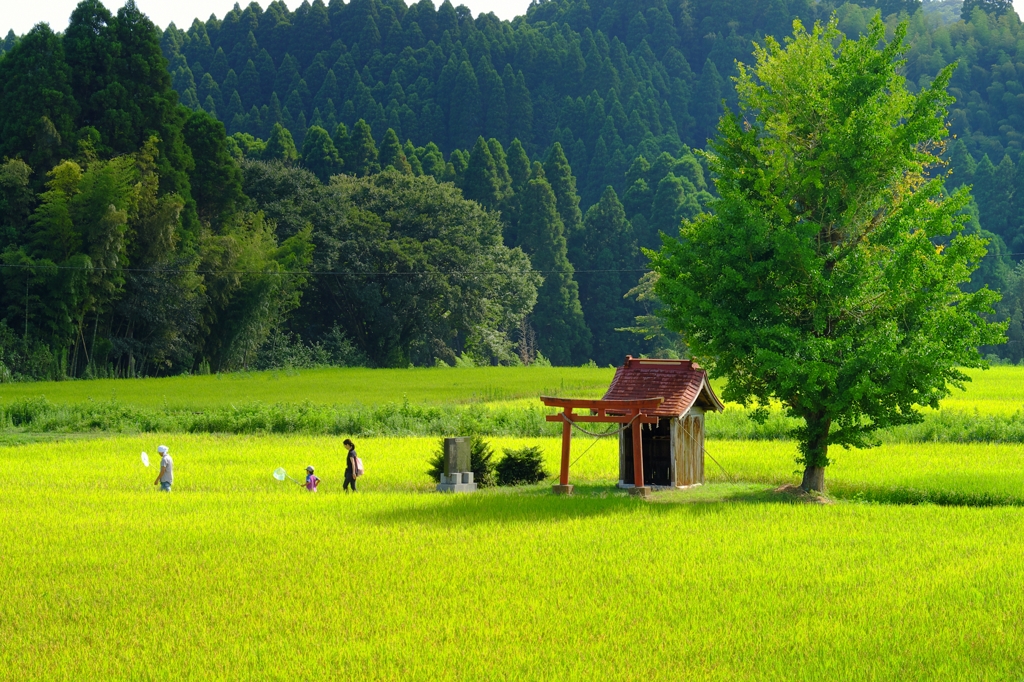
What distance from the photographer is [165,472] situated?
23.6m

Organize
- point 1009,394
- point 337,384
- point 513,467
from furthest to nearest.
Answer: point 337,384
point 1009,394
point 513,467

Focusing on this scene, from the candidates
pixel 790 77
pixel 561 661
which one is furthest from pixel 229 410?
pixel 561 661

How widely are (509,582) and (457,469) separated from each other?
28.9 feet

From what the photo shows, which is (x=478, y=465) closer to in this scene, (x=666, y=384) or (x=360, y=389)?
(x=666, y=384)

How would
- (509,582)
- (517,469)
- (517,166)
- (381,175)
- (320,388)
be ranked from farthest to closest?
(517,166), (381,175), (320,388), (517,469), (509,582)

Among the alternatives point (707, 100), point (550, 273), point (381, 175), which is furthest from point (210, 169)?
point (707, 100)

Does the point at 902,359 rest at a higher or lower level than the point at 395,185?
lower

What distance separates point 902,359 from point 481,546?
29.3 ft

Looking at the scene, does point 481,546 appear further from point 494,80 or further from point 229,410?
point 494,80

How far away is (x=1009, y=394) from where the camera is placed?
48.1 meters

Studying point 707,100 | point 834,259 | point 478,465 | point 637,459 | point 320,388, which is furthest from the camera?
point 707,100

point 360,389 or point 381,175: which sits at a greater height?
point 381,175

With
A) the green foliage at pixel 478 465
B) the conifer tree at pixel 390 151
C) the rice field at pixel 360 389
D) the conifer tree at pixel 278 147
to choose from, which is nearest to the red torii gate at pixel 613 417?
the green foliage at pixel 478 465

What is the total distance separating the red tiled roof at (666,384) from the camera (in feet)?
76.6
